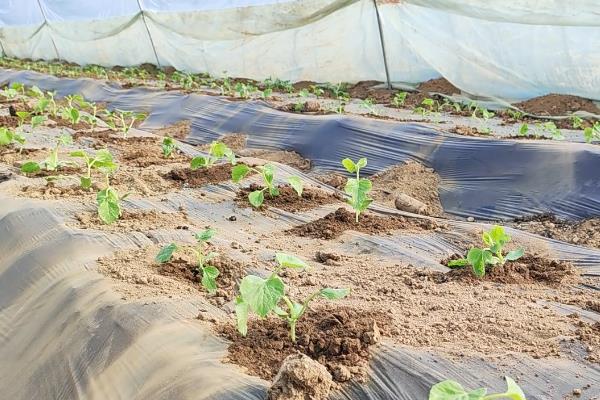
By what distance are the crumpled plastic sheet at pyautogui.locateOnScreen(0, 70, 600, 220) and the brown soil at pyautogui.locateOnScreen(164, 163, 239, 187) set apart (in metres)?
1.23

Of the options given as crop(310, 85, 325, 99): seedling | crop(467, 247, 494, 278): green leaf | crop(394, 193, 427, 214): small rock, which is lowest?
crop(310, 85, 325, 99): seedling

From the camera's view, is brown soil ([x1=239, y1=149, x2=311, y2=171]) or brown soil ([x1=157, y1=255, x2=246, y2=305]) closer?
brown soil ([x1=157, y1=255, x2=246, y2=305])

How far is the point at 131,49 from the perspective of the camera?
14.7 m

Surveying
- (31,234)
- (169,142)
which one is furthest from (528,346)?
(169,142)

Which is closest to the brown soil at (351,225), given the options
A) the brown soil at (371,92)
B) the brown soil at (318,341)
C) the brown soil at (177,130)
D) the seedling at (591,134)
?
the brown soil at (318,341)

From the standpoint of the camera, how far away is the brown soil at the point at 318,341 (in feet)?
5.97

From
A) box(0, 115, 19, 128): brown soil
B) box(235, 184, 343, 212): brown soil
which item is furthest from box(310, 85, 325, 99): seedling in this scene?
box(235, 184, 343, 212): brown soil

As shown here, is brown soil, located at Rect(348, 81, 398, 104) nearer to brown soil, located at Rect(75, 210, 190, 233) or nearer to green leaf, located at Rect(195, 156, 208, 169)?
green leaf, located at Rect(195, 156, 208, 169)

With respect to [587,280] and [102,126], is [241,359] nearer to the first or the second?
[587,280]

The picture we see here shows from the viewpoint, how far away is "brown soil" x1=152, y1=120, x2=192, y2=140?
22.5 feet

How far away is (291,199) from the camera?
3717mm

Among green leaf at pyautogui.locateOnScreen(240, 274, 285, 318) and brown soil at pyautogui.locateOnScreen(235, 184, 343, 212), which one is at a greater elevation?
green leaf at pyautogui.locateOnScreen(240, 274, 285, 318)

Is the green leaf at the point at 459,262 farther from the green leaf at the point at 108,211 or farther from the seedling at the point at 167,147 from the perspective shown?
Result: the seedling at the point at 167,147

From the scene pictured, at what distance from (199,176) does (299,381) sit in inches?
103
